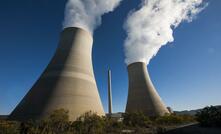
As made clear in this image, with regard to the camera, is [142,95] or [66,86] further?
[142,95]

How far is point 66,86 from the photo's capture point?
11.5m

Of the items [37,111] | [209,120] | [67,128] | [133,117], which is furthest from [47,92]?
[209,120]

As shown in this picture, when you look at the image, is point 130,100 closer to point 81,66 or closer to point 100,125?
point 81,66

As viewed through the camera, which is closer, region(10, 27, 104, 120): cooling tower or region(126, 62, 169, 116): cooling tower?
region(10, 27, 104, 120): cooling tower

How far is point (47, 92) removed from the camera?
11.0 metres

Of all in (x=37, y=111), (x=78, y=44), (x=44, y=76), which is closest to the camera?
(x=37, y=111)

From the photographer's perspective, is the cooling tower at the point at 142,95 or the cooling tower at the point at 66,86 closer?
the cooling tower at the point at 66,86

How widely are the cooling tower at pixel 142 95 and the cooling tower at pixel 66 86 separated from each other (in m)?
8.98

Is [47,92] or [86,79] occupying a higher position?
[86,79]

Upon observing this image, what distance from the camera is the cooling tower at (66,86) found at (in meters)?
10.5

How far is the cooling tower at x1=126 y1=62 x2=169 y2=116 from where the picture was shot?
19.8 metres

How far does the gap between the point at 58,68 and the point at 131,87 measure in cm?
1253

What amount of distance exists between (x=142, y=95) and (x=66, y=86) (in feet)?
39.2

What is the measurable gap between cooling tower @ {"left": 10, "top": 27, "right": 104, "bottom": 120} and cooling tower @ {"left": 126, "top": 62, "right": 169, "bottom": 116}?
8.98 meters
